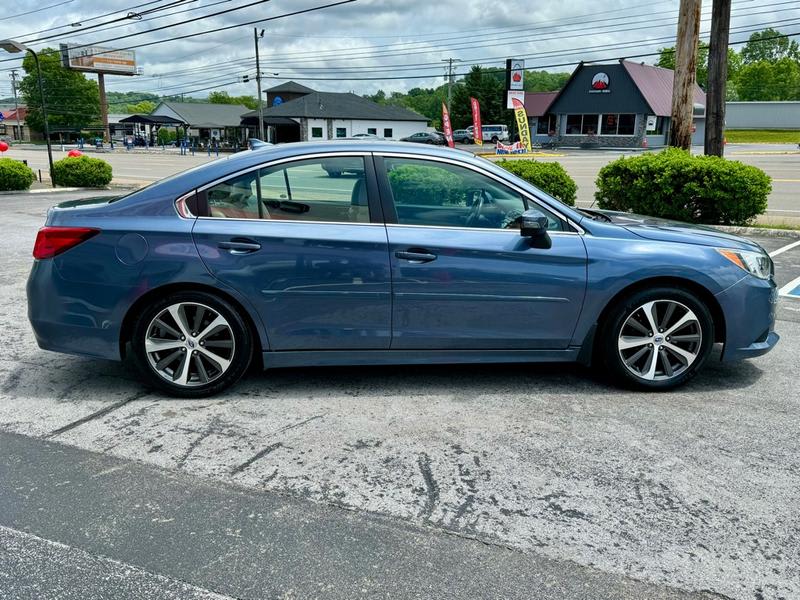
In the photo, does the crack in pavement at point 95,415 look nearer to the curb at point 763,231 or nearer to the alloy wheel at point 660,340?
the alloy wheel at point 660,340

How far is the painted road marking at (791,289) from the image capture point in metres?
7.65

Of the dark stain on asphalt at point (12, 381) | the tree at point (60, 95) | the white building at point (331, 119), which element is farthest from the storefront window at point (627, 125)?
the tree at point (60, 95)

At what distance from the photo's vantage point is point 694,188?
11719 millimetres

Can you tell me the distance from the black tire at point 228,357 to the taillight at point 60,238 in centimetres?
Result: 58

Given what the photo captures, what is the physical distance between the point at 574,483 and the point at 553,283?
Result: 141 centimetres

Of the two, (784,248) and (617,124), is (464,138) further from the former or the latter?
(784,248)

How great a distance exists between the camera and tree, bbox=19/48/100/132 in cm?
10275

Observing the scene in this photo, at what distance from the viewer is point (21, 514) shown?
309cm

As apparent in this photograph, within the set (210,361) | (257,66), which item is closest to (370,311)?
(210,361)

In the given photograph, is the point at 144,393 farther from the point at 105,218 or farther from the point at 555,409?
the point at 555,409

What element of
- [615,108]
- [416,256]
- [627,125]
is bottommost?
[416,256]

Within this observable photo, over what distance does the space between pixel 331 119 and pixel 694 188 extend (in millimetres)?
55106

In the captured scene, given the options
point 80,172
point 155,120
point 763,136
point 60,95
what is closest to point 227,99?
point 60,95

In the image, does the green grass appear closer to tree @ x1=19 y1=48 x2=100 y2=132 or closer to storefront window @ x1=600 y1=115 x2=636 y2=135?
storefront window @ x1=600 y1=115 x2=636 y2=135
